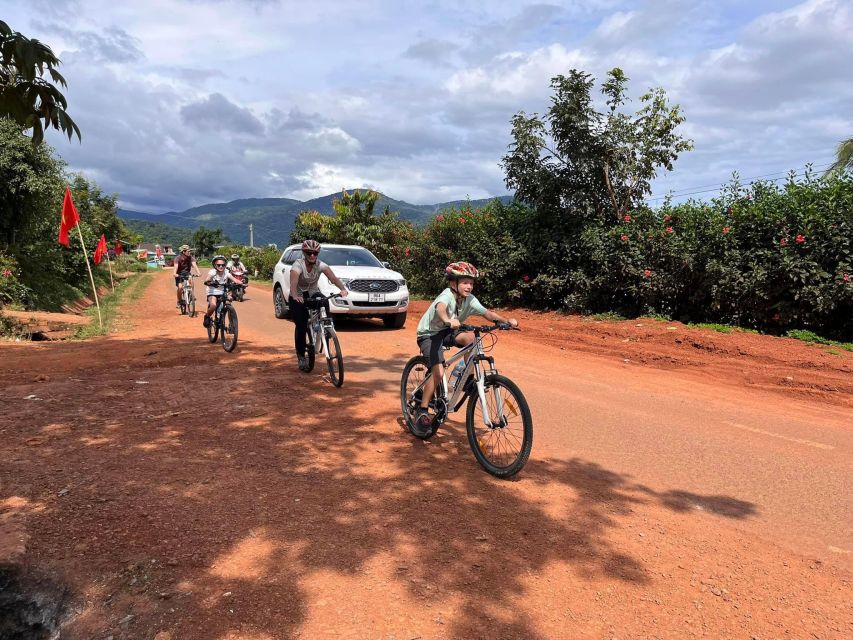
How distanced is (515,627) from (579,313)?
11964mm

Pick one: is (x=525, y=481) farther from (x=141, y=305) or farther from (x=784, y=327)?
(x=141, y=305)

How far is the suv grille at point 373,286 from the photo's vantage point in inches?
448

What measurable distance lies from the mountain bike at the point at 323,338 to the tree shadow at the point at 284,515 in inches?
38.4

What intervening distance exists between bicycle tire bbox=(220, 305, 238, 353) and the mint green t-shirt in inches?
202

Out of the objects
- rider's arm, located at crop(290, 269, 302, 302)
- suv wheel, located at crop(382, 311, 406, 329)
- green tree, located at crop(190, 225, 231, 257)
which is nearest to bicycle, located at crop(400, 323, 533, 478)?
rider's arm, located at crop(290, 269, 302, 302)

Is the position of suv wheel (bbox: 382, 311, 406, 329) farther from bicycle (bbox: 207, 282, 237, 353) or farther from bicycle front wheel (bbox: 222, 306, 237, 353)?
bicycle front wheel (bbox: 222, 306, 237, 353)

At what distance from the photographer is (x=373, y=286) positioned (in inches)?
455

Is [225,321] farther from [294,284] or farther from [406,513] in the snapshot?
[406,513]

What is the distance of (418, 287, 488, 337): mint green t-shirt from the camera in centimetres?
446

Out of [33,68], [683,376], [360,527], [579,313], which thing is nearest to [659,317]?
[579,313]

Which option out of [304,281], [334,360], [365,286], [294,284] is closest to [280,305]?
[365,286]

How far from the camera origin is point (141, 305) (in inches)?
790

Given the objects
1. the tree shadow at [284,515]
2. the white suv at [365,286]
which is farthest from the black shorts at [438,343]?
the white suv at [365,286]

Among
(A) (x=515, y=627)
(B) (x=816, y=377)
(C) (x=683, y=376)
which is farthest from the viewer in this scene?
(C) (x=683, y=376)
